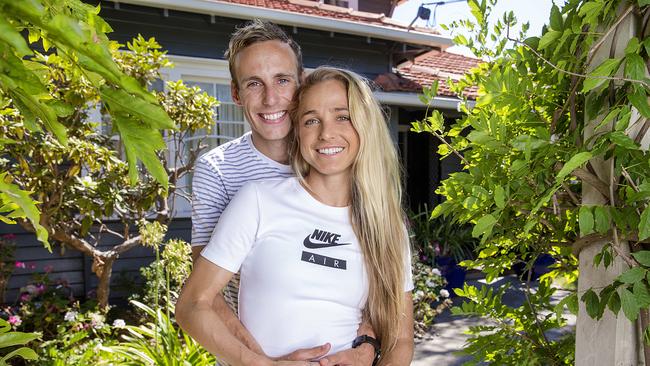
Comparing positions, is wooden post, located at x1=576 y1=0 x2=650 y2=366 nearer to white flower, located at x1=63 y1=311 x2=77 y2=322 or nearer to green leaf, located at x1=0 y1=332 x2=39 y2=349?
green leaf, located at x1=0 y1=332 x2=39 y2=349

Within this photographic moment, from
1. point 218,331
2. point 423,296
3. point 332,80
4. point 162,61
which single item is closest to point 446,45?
point 423,296

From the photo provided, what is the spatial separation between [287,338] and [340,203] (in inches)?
18.3

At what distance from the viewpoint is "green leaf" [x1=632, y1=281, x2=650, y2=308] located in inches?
46.6

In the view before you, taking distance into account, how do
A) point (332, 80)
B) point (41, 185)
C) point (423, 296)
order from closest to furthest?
1. point (332, 80)
2. point (41, 185)
3. point (423, 296)

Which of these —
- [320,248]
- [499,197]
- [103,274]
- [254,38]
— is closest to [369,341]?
[320,248]

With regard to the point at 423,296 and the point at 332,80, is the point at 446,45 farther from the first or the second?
the point at 332,80

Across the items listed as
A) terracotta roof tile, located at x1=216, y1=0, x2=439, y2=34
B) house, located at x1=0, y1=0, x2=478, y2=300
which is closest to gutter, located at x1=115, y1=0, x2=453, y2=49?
house, located at x1=0, y1=0, x2=478, y2=300

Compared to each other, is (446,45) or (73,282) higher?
(446,45)

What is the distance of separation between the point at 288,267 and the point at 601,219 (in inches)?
34.2

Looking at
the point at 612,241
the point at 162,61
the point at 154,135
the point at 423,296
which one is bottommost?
the point at 423,296

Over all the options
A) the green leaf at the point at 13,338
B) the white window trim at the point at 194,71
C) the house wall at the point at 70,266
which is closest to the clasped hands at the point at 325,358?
the green leaf at the point at 13,338

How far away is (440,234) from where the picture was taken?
809 centimetres

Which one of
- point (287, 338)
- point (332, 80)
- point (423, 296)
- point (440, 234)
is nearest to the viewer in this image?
point (287, 338)

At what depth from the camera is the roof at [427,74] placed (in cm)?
763
